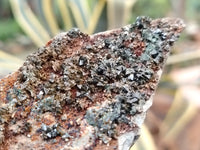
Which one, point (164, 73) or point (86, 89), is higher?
point (164, 73)

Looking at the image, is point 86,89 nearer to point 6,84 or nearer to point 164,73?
point 6,84

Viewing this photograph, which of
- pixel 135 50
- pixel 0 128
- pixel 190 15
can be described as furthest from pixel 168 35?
pixel 190 15

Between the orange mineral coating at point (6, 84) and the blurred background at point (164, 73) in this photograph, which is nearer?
the orange mineral coating at point (6, 84)

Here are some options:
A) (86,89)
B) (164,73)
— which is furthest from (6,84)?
(164,73)

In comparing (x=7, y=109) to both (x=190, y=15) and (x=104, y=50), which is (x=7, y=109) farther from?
(x=190, y=15)

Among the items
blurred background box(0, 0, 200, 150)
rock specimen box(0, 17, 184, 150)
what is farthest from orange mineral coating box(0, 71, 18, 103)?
blurred background box(0, 0, 200, 150)

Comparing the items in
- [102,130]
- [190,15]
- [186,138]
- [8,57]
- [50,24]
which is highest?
[190,15]

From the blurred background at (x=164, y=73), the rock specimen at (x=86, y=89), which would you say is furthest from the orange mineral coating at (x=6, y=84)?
the blurred background at (x=164, y=73)

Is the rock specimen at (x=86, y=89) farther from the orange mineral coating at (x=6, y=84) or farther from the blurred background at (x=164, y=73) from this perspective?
the blurred background at (x=164, y=73)

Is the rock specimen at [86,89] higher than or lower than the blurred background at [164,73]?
lower
